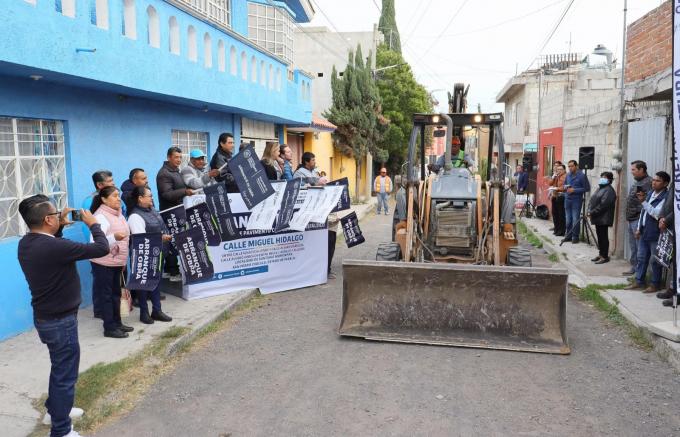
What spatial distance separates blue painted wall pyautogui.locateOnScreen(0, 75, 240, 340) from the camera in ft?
19.7

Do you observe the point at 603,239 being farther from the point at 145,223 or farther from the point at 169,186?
the point at 145,223

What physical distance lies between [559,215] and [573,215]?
4.16ft

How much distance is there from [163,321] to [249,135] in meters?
8.46

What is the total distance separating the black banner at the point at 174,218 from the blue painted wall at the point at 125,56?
5.75 ft

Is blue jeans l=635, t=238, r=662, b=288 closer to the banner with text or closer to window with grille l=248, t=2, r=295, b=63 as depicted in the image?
the banner with text

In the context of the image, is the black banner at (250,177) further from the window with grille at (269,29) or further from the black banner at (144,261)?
the window with grille at (269,29)

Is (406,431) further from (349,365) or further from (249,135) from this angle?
(249,135)

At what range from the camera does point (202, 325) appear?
647 centimetres

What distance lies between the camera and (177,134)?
413 inches

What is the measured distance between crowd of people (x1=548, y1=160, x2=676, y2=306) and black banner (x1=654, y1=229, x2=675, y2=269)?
0.10 m

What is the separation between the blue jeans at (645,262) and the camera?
25.7ft

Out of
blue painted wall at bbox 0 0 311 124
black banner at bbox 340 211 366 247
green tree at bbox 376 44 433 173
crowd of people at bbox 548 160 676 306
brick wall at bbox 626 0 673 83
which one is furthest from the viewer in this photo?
green tree at bbox 376 44 433 173

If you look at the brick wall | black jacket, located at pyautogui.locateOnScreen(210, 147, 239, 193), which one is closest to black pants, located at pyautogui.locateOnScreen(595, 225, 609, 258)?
the brick wall

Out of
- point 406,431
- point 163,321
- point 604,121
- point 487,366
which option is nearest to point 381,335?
point 487,366
